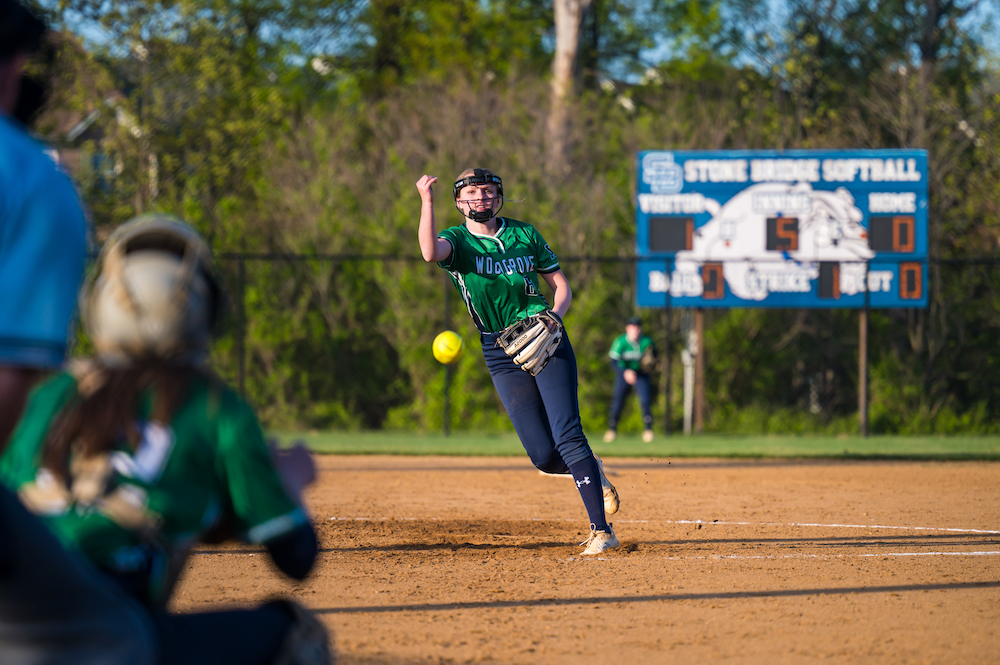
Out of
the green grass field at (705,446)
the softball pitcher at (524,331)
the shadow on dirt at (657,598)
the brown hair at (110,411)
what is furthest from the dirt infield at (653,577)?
the green grass field at (705,446)

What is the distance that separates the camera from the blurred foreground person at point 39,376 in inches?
69.4

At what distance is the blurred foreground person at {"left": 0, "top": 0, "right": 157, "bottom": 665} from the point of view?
1.76 metres

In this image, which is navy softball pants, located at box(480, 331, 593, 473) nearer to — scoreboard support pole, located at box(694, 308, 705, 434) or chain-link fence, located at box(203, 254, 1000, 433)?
scoreboard support pole, located at box(694, 308, 705, 434)

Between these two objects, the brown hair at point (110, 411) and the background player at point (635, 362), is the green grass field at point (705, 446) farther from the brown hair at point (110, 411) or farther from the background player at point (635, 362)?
the brown hair at point (110, 411)

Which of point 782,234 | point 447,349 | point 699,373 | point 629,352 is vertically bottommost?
point 699,373

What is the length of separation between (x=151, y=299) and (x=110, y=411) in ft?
0.76

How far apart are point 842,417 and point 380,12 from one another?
1707cm

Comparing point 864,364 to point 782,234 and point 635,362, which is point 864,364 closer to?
point 782,234

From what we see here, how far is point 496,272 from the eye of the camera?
627 centimetres

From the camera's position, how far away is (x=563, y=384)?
6.15m

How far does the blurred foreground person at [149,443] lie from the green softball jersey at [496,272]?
408 cm

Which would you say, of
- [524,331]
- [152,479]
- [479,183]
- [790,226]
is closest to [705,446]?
[790,226]

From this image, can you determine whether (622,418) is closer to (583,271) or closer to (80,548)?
(583,271)

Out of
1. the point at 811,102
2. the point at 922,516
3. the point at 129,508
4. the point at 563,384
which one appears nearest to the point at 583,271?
the point at 811,102
